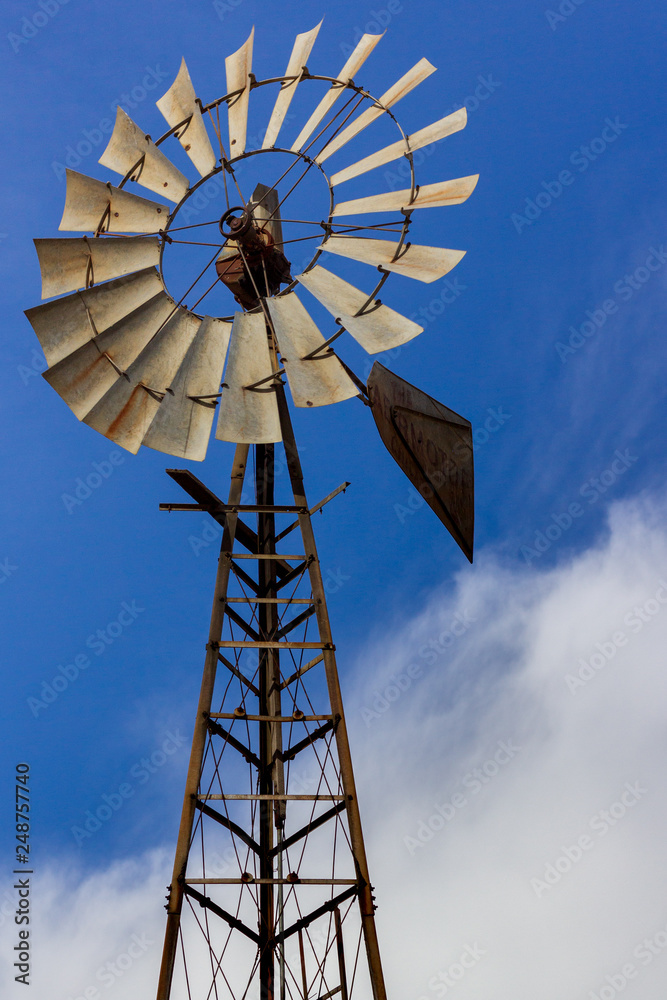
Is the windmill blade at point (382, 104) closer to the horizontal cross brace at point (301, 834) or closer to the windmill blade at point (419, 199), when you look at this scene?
the windmill blade at point (419, 199)

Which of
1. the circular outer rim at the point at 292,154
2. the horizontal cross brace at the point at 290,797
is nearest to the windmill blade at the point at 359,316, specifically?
the circular outer rim at the point at 292,154

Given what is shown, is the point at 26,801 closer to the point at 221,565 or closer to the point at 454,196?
the point at 221,565

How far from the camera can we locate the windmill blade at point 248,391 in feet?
28.4

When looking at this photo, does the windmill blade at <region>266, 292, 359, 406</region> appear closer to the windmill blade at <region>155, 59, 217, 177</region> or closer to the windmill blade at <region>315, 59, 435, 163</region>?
the windmill blade at <region>315, 59, 435, 163</region>

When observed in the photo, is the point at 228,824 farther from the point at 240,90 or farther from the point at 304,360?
the point at 240,90

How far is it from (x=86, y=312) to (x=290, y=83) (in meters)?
3.51

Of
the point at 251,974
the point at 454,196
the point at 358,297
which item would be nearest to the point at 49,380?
the point at 358,297

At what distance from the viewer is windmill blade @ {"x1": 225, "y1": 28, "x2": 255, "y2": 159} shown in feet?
33.1

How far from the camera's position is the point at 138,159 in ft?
32.9

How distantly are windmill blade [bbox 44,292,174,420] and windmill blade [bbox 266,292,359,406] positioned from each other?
3.86 ft

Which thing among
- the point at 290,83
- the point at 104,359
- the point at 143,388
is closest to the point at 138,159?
the point at 290,83

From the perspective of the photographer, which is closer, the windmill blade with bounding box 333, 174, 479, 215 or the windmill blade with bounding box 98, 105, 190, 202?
the windmill blade with bounding box 333, 174, 479, 215

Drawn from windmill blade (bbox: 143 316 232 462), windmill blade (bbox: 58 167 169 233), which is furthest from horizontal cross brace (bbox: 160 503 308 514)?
windmill blade (bbox: 58 167 169 233)

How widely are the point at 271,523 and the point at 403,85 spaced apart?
4.76 metres
